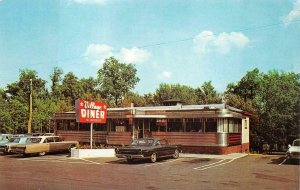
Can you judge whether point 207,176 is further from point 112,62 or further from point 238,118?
point 112,62

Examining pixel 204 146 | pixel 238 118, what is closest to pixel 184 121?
pixel 204 146

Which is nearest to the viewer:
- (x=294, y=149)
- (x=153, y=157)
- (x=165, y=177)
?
(x=165, y=177)

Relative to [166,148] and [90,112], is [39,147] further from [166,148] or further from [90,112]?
[166,148]

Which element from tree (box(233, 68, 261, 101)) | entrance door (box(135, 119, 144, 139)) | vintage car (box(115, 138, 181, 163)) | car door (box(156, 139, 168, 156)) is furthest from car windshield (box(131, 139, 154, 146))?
tree (box(233, 68, 261, 101))

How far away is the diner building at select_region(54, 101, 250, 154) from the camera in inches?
1012

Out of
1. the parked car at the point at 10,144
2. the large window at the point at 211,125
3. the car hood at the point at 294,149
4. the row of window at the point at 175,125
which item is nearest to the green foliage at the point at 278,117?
the row of window at the point at 175,125

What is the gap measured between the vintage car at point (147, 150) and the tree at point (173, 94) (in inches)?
2004

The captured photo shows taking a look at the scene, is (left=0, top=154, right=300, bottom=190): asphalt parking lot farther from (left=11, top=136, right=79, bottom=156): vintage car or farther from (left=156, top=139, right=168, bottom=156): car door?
(left=11, top=136, right=79, bottom=156): vintage car

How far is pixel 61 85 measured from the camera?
246 ft

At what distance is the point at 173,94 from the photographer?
246ft

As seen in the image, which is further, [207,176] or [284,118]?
[284,118]

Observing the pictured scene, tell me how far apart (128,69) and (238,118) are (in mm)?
48118

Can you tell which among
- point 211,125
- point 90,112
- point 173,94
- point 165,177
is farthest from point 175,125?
point 173,94

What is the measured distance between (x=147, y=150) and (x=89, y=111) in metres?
7.64
